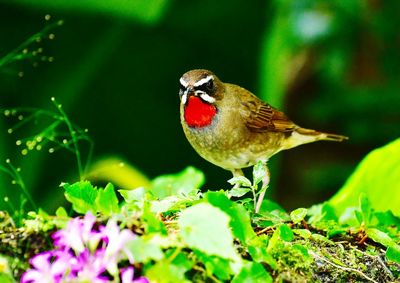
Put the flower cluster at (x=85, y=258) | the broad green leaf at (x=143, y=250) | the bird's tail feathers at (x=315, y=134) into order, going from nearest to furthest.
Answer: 1. the flower cluster at (x=85, y=258)
2. the broad green leaf at (x=143, y=250)
3. the bird's tail feathers at (x=315, y=134)

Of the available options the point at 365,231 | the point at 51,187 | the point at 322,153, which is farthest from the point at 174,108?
the point at 365,231

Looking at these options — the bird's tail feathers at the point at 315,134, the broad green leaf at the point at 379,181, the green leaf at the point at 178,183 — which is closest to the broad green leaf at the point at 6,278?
the green leaf at the point at 178,183

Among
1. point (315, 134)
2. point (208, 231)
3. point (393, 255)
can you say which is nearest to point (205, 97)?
point (315, 134)

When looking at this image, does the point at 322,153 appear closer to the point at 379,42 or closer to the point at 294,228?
the point at 379,42

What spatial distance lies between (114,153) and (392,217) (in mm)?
4261

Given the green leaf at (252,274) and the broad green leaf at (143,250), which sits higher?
the broad green leaf at (143,250)

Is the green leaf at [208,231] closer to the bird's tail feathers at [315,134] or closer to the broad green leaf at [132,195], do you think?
the broad green leaf at [132,195]

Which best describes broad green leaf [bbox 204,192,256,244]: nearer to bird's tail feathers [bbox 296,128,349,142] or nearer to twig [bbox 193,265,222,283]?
twig [bbox 193,265,222,283]

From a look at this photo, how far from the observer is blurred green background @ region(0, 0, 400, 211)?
660 cm

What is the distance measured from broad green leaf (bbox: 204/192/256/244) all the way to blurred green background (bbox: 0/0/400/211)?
3.65 metres

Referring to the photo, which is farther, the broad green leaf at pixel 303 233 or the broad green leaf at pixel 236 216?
the broad green leaf at pixel 303 233

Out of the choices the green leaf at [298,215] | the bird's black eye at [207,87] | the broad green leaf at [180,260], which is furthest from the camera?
the bird's black eye at [207,87]

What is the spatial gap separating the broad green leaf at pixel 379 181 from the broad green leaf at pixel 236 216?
5.78 ft

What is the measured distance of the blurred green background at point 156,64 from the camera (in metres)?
6.60
